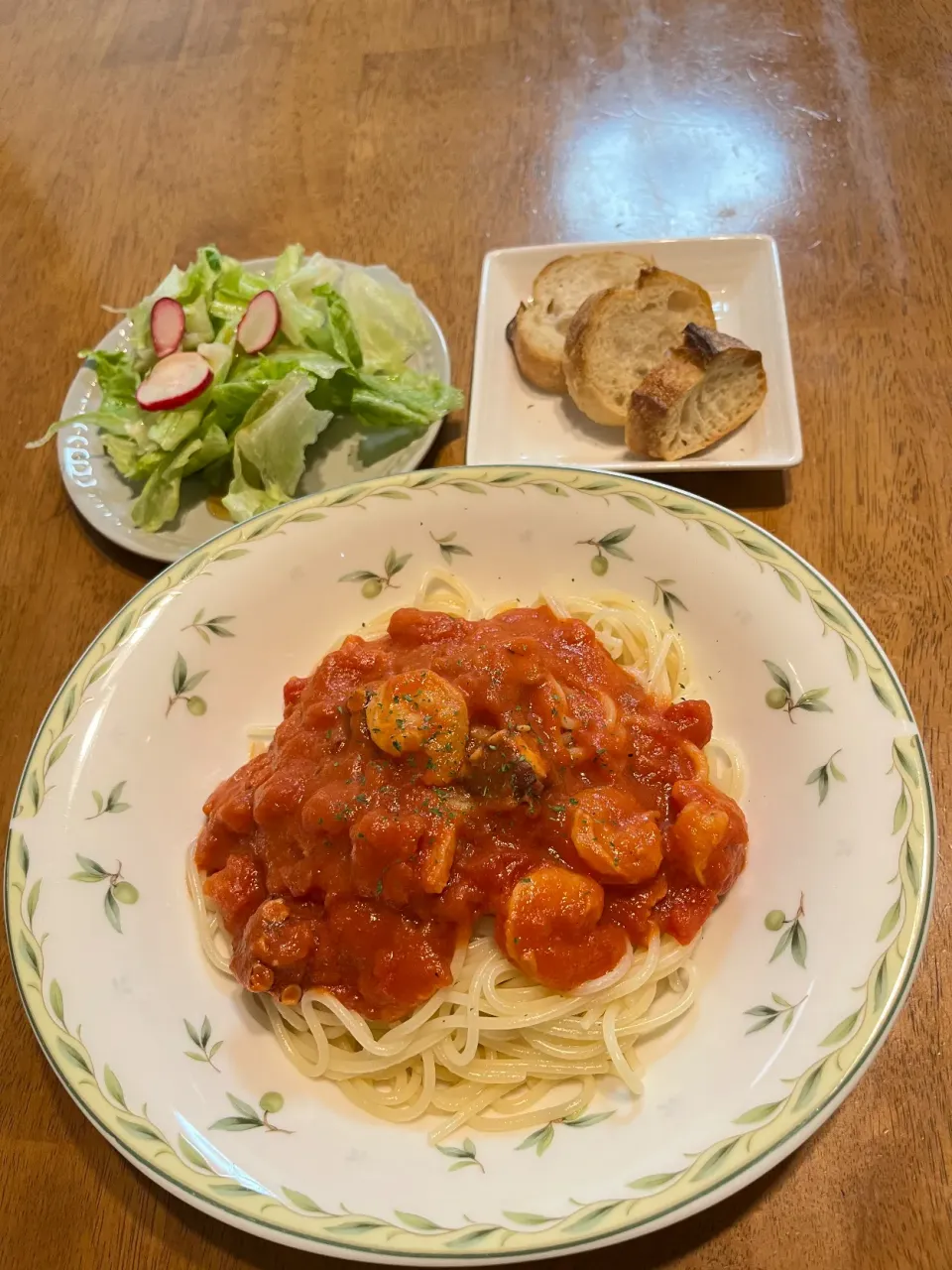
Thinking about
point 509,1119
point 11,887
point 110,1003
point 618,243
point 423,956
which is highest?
point 618,243

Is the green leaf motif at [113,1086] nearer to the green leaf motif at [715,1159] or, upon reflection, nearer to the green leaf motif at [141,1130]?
the green leaf motif at [141,1130]

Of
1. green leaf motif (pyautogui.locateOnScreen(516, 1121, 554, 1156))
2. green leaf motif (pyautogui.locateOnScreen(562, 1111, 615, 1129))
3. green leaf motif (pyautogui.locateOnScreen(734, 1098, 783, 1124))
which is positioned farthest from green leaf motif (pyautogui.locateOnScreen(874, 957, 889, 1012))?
green leaf motif (pyautogui.locateOnScreen(516, 1121, 554, 1156))

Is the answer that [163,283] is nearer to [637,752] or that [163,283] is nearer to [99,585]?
[99,585]

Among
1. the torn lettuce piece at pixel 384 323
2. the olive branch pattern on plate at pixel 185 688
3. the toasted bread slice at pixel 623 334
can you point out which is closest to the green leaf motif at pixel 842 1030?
the olive branch pattern on plate at pixel 185 688

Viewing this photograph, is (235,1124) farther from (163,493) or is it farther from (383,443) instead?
(383,443)

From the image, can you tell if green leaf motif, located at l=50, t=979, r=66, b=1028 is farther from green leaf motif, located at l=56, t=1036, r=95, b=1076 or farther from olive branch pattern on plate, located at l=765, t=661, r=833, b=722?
olive branch pattern on plate, located at l=765, t=661, r=833, b=722

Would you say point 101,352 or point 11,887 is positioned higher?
point 101,352

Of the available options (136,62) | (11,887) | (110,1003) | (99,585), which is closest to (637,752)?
(110,1003)

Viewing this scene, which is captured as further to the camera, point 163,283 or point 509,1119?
point 163,283
